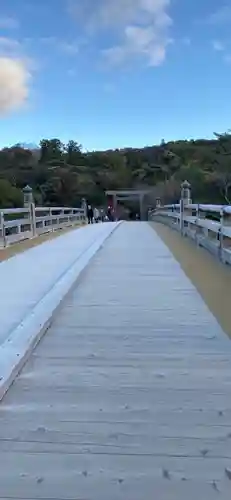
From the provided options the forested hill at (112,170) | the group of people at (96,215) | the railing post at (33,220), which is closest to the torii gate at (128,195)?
the forested hill at (112,170)

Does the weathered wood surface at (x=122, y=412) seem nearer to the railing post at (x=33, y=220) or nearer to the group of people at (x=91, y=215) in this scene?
the railing post at (x=33, y=220)

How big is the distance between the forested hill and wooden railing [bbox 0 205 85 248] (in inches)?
410

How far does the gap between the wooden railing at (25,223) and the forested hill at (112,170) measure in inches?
410

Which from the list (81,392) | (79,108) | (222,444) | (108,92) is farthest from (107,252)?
(79,108)

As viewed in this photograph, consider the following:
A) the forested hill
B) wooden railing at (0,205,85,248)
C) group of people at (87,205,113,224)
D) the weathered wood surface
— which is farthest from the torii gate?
the weathered wood surface

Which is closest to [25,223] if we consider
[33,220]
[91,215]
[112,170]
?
[33,220]

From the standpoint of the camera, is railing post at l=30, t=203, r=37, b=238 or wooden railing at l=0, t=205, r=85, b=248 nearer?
wooden railing at l=0, t=205, r=85, b=248

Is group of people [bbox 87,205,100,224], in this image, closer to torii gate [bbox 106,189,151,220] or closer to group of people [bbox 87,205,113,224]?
group of people [bbox 87,205,113,224]

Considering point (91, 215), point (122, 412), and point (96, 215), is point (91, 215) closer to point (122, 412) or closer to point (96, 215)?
point (96, 215)

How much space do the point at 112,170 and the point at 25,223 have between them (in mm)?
30874

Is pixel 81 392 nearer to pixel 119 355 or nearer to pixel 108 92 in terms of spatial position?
pixel 119 355

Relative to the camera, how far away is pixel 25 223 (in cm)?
1235

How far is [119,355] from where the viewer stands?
3.01 m

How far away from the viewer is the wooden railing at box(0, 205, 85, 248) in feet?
33.4
